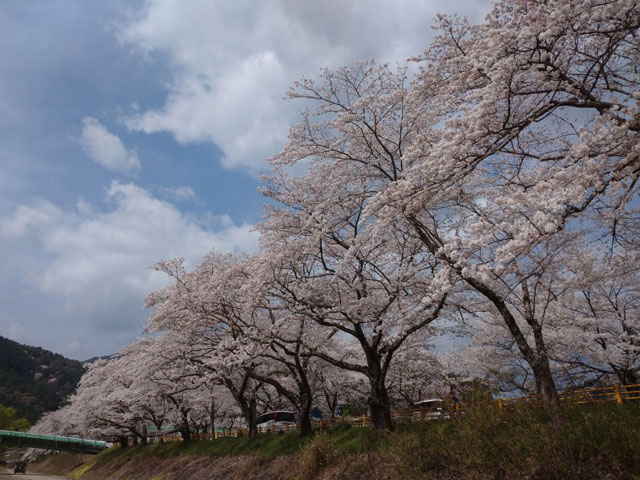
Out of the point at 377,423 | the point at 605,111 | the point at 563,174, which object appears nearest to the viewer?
the point at 563,174

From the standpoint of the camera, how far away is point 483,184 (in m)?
13.8

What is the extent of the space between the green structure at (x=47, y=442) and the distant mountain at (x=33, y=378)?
44697 millimetres

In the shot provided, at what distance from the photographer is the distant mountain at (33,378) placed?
9962 cm

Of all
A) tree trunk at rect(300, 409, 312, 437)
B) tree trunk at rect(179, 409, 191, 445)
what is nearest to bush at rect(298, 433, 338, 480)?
tree trunk at rect(300, 409, 312, 437)

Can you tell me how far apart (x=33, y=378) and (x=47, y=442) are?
74.0 m

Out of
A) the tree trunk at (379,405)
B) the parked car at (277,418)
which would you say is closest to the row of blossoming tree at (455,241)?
the tree trunk at (379,405)

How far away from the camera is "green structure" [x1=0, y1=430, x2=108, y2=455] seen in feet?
179

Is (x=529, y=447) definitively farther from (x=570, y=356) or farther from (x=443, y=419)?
(x=570, y=356)

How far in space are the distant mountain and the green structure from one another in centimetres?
4470

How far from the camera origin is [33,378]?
382 feet

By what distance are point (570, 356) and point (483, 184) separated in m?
9.42

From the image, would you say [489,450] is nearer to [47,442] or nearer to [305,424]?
[305,424]

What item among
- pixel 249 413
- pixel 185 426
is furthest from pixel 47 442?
pixel 249 413

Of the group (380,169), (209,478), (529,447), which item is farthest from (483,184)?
(209,478)
